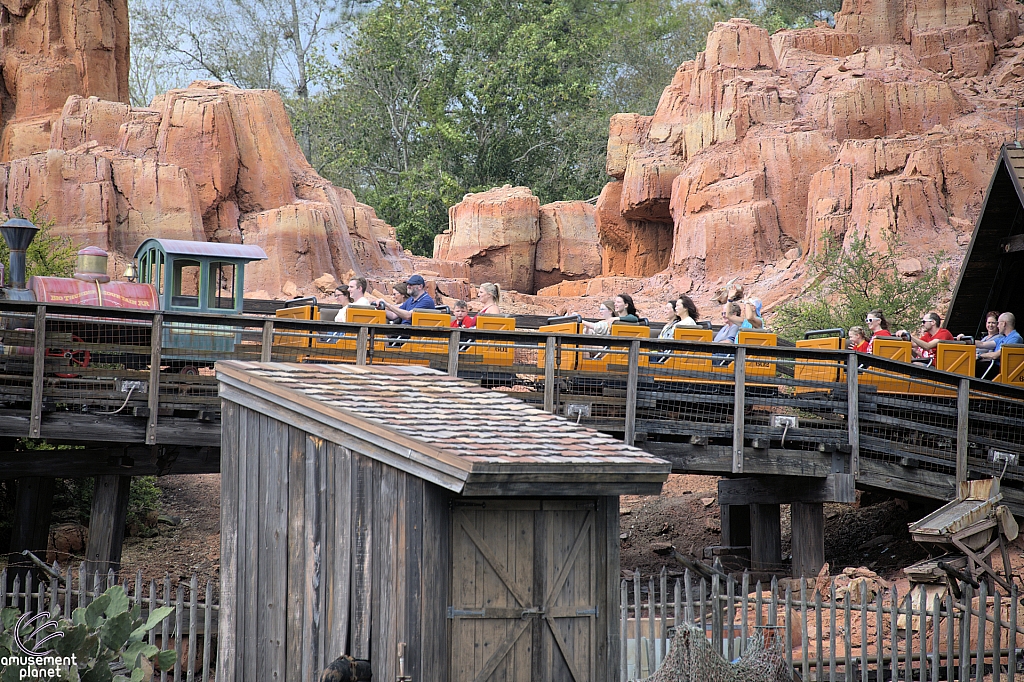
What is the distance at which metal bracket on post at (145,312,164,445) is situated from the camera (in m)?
11.5

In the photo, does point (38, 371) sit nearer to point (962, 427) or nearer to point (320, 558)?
point (320, 558)

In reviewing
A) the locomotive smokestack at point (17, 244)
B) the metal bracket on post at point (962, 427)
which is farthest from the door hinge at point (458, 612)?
the locomotive smokestack at point (17, 244)

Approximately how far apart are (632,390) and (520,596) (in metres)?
5.42

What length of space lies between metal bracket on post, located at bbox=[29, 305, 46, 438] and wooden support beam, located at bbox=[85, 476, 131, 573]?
180 centimetres

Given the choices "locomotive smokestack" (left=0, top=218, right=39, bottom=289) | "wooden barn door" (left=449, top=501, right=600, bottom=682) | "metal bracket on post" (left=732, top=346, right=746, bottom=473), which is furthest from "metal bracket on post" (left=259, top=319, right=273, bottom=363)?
"wooden barn door" (left=449, top=501, right=600, bottom=682)

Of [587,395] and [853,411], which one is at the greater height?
[587,395]

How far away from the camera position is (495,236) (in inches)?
1385

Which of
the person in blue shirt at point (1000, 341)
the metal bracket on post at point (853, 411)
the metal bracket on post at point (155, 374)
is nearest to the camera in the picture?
the metal bracket on post at point (155, 374)

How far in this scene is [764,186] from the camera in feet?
101

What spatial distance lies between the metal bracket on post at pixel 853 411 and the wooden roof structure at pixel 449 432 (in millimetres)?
6044

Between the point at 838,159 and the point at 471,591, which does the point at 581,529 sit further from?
the point at 838,159

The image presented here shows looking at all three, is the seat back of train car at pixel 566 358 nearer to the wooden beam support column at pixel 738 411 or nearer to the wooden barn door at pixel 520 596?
the wooden beam support column at pixel 738 411

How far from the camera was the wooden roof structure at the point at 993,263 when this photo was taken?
14.4 m

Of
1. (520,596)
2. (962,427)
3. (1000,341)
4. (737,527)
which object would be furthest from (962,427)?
(520,596)
